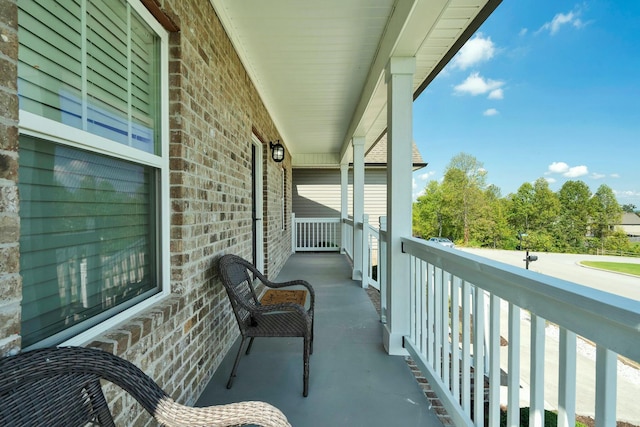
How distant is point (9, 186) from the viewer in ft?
2.87

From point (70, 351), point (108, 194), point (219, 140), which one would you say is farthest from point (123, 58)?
point (70, 351)

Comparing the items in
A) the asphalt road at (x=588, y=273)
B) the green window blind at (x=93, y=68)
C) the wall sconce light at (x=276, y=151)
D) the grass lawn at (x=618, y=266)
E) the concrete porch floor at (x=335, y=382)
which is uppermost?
the wall sconce light at (x=276, y=151)

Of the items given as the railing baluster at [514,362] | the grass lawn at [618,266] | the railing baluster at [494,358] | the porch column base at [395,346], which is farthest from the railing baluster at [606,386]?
the porch column base at [395,346]

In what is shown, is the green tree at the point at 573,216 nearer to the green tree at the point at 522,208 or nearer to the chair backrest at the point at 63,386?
the green tree at the point at 522,208

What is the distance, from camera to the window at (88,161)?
3.43 ft

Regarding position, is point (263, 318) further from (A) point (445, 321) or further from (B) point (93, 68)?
(B) point (93, 68)

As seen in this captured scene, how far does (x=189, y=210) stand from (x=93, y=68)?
0.87 metres

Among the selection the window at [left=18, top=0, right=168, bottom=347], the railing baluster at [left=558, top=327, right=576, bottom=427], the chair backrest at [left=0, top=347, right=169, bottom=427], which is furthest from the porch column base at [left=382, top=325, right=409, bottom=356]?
the chair backrest at [left=0, top=347, right=169, bottom=427]

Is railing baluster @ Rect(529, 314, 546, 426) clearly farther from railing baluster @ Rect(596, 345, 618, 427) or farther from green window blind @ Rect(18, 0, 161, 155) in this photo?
green window blind @ Rect(18, 0, 161, 155)

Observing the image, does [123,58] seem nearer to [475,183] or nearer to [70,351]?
[70,351]

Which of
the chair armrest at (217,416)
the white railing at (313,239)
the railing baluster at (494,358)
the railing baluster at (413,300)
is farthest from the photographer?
the white railing at (313,239)

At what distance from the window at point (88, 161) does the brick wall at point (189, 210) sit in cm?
10

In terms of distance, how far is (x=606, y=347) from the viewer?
2.85 feet

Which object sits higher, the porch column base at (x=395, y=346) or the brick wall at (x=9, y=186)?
the brick wall at (x=9, y=186)
